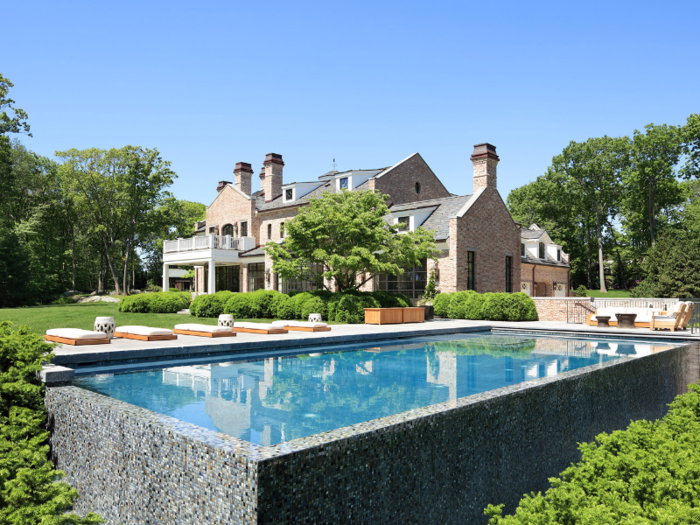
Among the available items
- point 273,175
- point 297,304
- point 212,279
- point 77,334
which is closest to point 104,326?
Answer: point 77,334

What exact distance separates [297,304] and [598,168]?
3891 centimetres

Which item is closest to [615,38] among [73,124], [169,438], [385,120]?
[385,120]

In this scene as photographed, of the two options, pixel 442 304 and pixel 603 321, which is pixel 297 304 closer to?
pixel 442 304

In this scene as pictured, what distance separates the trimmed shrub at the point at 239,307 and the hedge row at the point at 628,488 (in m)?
19.9

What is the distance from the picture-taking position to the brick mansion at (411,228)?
2769 cm

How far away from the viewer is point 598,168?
48.2 meters

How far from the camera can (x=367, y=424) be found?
4324 mm

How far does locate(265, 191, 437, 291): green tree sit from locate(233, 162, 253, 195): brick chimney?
16176mm

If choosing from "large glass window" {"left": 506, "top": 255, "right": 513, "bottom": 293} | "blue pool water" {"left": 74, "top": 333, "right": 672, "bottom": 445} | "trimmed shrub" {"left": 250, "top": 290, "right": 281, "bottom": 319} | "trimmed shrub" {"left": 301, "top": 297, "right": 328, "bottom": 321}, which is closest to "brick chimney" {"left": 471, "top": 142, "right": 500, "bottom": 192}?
"large glass window" {"left": 506, "top": 255, "right": 513, "bottom": 293}

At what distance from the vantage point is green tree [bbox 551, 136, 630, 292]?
47969mm

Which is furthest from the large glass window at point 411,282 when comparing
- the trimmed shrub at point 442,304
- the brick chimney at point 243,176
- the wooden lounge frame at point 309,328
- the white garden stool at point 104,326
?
the white garden stool at point 104,326

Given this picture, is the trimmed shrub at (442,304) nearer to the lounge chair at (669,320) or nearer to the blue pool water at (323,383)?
the lounge chair at (669,320)

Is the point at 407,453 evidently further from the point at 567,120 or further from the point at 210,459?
the point at 567,120

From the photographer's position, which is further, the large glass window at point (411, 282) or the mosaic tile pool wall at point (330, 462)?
the large glass window at point (411, 282)
